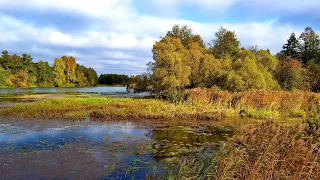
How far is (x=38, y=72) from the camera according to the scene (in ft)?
289

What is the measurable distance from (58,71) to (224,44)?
66.0 meters

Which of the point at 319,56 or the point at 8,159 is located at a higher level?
the point at 319,56

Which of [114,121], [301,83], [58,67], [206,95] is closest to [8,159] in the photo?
[114,121]

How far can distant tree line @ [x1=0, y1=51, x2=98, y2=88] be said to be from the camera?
7606 centimetres

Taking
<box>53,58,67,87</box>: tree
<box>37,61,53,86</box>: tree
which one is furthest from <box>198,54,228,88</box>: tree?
<box>37,61,53,86</box>: tree

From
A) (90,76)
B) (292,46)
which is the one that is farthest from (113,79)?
(292,46)

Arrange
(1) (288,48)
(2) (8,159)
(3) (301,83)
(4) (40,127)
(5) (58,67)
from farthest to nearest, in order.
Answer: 1. (5) (58,67)
2. (1) (288,48)
3. (3) (301,83)
4. (4) (40,127)
5. (2) (8,159)

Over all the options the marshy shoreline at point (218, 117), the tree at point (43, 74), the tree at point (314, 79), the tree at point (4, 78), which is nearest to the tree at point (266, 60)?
the tree at point (314, 79)

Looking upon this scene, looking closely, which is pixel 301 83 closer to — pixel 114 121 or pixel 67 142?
pixel 114 121

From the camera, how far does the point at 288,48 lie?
70.8 meters

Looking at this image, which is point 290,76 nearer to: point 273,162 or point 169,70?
point 169,70

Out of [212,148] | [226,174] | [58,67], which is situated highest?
[58,67]

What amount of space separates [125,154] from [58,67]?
8508 centimetres

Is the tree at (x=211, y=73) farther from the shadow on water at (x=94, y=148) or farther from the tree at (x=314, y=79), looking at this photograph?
the tree at (x=314, y=79)
